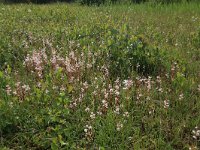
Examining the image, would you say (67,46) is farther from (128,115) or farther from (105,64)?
(128,115)

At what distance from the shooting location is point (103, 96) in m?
4.59

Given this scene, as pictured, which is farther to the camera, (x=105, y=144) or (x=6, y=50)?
(x=6, y=50)

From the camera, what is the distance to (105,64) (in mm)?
5531

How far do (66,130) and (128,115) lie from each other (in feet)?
2.63

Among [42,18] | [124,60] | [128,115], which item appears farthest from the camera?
[42,18]

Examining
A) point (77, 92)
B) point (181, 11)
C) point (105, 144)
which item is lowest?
point (105, 144)

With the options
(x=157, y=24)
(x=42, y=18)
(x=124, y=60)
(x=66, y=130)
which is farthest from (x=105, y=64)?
(x=42, y=18)

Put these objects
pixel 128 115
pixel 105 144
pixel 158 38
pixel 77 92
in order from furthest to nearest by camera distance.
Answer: pixel 158 38 → pixel 77 92 → pixel 128 115 → pixel 105 144

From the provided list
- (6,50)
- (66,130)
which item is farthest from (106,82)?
(6,50)

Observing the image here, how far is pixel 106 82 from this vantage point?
4.95 m

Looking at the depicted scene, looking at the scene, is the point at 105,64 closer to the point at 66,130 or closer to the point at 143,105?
the point at 143,105

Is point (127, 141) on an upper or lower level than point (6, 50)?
lower

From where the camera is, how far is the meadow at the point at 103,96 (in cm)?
388

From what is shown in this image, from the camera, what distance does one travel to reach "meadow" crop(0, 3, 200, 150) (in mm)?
3885
